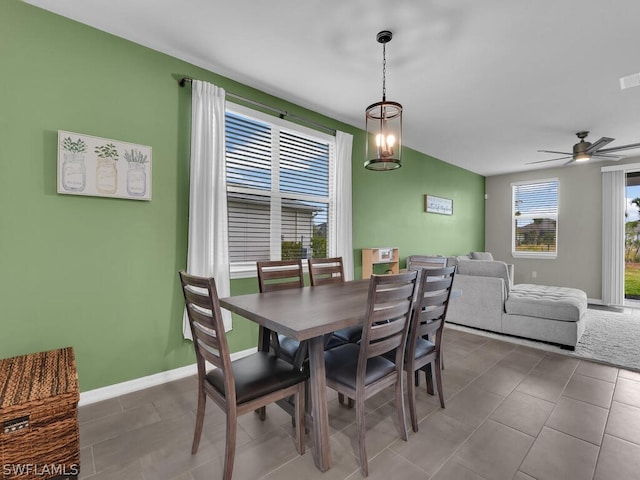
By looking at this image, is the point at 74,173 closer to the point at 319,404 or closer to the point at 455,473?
the point at 319,404

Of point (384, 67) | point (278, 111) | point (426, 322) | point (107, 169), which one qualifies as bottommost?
point (426, 322)

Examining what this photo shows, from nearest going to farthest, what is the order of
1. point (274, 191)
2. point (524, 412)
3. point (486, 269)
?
point (524, 412)
point (274, 191)
point (486, 269)

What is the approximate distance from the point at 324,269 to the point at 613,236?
227 inches

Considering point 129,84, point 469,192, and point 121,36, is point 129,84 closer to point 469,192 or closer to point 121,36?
point 121,36

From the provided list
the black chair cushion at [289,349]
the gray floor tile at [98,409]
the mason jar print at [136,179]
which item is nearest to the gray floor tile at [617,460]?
the black chair cushion at [289,349]

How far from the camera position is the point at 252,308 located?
1721 millimetres

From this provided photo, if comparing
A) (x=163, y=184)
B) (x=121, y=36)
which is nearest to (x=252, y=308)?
(x=163, y=184)

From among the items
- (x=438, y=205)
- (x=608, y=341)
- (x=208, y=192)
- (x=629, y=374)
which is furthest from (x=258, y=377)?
(x=438, y=205)

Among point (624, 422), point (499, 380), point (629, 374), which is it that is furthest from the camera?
point (629, 374)

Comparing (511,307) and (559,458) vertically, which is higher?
(511,307)

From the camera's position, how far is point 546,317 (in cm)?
333

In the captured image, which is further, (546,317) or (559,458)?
(546,317)

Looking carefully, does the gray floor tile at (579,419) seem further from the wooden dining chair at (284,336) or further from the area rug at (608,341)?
the wooden dining chair at (284,336)

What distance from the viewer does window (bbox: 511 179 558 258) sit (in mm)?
6227
